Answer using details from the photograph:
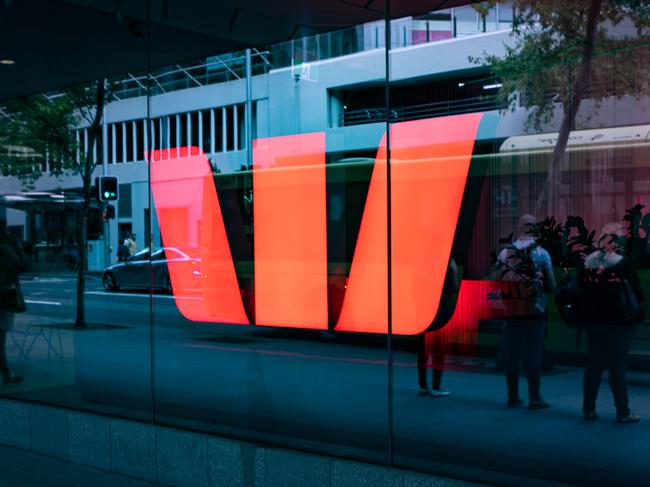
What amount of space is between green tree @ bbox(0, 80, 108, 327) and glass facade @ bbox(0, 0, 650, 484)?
0.12 ft

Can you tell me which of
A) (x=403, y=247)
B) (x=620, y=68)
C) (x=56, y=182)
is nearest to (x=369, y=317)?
(x=403, y=247)

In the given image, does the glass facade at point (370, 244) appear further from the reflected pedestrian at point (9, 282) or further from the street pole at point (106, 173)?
the reflected pedestrian at point (9, 282)

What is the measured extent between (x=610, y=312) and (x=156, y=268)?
4.09 metres

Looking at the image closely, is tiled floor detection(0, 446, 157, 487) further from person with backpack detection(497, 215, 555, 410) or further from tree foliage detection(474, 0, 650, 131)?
tree foliage detection(474, 0, 650, 131)

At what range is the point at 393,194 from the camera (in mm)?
5621

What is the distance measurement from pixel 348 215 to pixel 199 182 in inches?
60.2

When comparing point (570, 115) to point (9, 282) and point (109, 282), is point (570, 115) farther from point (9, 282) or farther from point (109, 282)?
point (9, 282)

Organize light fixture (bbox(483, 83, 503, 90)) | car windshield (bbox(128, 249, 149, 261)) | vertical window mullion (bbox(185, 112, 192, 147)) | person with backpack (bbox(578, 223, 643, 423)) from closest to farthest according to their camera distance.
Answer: person with backpack (bbox(578, 223, 643, 423))
light fixture (bbox(483, 83, 503, 90))
vertical window mullion (bbox(185, 112, 192, 147))
car windshield (bbox(128, 249, 149, 261))

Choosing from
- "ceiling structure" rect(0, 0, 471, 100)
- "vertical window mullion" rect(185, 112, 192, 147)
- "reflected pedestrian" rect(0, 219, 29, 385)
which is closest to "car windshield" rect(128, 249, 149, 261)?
"vertical window mullion" rect(185, 112, 192, 147)

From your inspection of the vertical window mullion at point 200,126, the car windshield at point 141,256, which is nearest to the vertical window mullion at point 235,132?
the vertical window mullion at point 200,126

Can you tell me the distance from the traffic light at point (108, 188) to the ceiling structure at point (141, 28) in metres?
1.08

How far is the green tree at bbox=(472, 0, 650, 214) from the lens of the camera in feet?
14.5

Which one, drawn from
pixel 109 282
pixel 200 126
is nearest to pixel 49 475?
pixel 109 282

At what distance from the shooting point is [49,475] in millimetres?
6855
